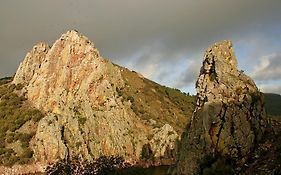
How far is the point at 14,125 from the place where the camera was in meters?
153

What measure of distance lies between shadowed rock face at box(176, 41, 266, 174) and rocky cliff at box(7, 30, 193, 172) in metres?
95.1

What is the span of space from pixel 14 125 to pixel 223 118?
126961 millimetres

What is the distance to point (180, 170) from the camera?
133ft

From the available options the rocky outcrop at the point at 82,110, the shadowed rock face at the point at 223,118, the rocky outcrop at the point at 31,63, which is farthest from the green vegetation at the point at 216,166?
the rocky outcrop at the point at 31,63

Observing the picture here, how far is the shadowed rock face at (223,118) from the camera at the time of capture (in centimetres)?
3850

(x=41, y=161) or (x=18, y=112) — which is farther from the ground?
(x=18, y=112)

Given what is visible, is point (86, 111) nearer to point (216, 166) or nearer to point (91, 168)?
point (91, 168)

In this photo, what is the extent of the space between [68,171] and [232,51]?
1861 inches

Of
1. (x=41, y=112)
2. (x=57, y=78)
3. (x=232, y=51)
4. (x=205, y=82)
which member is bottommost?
(x=205, y=82)

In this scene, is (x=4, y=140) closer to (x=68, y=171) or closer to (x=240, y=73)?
(x=68, y=171)

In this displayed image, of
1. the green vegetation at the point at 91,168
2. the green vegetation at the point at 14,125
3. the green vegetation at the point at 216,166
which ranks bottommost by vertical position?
the green vegetation at the point at 216,166

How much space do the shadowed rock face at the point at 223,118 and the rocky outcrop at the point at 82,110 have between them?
94605mm

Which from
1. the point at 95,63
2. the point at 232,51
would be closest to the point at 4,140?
the point at 95,63

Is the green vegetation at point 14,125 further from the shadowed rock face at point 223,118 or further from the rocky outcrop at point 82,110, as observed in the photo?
the shadowed rock face at point 223,118
